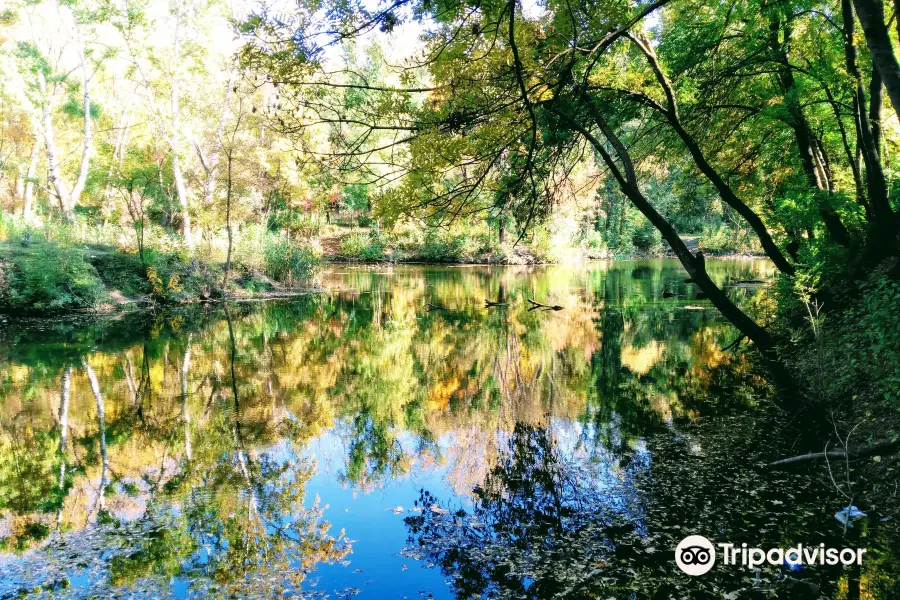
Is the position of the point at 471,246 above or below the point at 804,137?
below

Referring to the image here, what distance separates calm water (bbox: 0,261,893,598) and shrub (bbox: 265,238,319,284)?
11530mm

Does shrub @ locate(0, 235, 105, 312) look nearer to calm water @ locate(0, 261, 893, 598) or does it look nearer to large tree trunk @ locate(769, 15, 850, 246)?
calm water @ locate(0, 261, 893, 598)

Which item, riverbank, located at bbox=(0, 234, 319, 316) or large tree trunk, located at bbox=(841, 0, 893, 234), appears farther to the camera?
riverbank, located at bbox=(0, 234, 319, 316)

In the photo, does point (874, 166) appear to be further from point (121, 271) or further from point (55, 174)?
point (55, 174)

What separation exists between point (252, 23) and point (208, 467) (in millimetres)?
5128

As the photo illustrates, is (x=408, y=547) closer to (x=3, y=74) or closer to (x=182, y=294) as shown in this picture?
(x=182, y=294)

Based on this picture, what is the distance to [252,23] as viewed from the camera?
4.56 m

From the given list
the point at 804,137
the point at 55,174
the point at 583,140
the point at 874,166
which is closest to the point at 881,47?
the point at 874,166

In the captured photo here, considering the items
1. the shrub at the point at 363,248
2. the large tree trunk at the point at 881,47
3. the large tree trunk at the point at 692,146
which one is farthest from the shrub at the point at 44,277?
the shrub at the point at 363,248

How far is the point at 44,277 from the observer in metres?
18.0

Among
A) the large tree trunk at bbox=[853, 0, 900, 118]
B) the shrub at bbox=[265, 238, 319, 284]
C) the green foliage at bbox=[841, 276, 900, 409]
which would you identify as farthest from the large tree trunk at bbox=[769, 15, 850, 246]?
the shrub at bbox=[265, 238, 319, 284]

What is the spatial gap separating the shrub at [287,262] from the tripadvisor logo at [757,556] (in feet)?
77.9

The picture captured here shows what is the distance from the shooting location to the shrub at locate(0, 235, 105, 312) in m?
17.7

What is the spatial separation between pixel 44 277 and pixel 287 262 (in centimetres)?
1004
